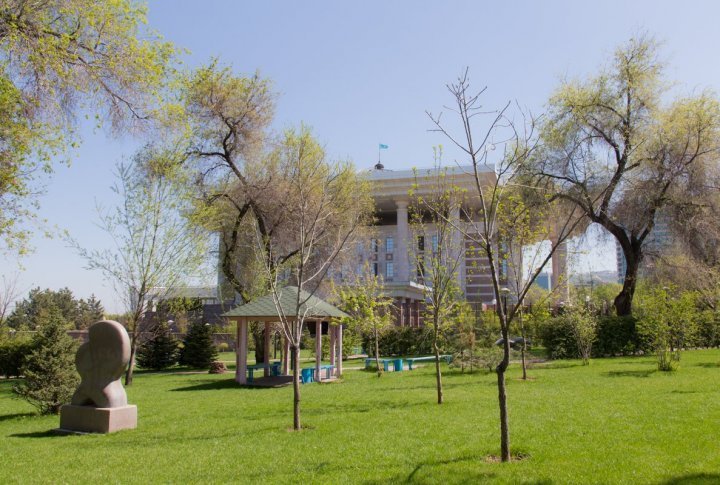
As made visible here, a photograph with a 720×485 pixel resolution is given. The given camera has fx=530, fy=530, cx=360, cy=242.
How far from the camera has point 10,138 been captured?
10.4 m

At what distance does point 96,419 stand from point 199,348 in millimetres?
19050

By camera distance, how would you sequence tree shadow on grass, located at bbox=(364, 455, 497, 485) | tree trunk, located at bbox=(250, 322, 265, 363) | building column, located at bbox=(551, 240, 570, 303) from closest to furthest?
tree shadow on grass, located at bbox=(364, 455, 497, 485) < building column, located at bbox=(551, 240, 570, 303) < tree trunk, located at bbox=(250, 322, 265, 363)

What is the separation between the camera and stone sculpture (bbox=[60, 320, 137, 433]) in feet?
32.7

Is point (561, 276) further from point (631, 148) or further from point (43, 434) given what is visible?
point (631, 148)

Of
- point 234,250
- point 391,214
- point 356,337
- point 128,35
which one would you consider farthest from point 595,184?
point 391,214

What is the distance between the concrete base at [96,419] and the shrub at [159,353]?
61.8 ft

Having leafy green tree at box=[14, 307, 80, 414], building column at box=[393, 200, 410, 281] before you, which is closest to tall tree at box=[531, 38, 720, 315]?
leafy green tree at box=[14, 307, 80, 414]

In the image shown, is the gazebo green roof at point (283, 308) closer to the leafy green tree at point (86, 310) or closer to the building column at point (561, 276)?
the building column at point (561, 276)

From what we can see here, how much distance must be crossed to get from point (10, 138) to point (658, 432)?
41.0ft

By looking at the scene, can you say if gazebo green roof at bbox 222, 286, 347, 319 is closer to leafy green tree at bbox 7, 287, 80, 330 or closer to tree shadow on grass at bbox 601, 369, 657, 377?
tree shadow on grass at bbox 601, 369, 657, 377

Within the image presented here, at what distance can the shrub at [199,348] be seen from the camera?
28.3 metres

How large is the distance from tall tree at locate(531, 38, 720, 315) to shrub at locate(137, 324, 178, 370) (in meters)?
21.1

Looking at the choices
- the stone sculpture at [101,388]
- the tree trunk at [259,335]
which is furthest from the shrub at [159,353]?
the stone sculpture at [101,388]

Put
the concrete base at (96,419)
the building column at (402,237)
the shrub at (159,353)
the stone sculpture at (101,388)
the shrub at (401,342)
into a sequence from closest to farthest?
the concrete base at (96,419) → the stone sculpture at (101,388) → the shrub at (159,353) → the shrub at (401,342) → the building column at (402,237)
